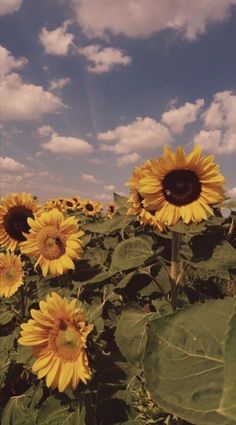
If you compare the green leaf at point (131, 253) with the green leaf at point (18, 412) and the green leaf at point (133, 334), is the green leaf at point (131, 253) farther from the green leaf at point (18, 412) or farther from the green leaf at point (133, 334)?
the green leaf at point (18, 412)

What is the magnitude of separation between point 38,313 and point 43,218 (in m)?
1.17

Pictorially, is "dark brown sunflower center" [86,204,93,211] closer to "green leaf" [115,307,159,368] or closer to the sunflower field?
the sunflower field

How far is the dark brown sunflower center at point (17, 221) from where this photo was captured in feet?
15.1

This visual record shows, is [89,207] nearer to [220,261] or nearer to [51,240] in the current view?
[51,240]

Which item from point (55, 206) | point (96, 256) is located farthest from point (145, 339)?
point (55, 206)

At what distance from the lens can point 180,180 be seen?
3242 millimetres

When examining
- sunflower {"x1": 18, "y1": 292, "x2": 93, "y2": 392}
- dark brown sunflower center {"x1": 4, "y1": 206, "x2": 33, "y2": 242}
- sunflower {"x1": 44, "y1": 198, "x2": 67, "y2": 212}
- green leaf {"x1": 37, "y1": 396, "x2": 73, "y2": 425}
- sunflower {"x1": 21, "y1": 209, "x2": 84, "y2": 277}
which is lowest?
green leaf {"x1": 37, "y1": 396, "x2": 73, "y2": 425}

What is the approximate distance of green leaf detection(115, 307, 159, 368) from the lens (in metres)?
2.69

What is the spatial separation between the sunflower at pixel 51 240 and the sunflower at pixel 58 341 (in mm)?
841

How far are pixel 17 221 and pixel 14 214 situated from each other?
8 centimetres

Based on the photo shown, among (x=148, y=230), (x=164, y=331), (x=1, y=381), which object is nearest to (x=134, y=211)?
(x=148, y=230)

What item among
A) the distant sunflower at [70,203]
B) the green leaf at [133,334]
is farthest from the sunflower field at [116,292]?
the distant sunflower at [70,203]

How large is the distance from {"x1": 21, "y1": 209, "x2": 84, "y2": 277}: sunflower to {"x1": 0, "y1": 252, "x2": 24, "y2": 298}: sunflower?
1.43 feet

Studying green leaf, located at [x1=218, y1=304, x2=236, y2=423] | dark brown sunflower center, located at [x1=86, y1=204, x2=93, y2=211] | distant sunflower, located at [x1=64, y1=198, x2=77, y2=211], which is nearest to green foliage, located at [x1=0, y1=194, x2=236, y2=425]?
green leaf, located at [x1=218, y1=304, x2=236, y2=423]
